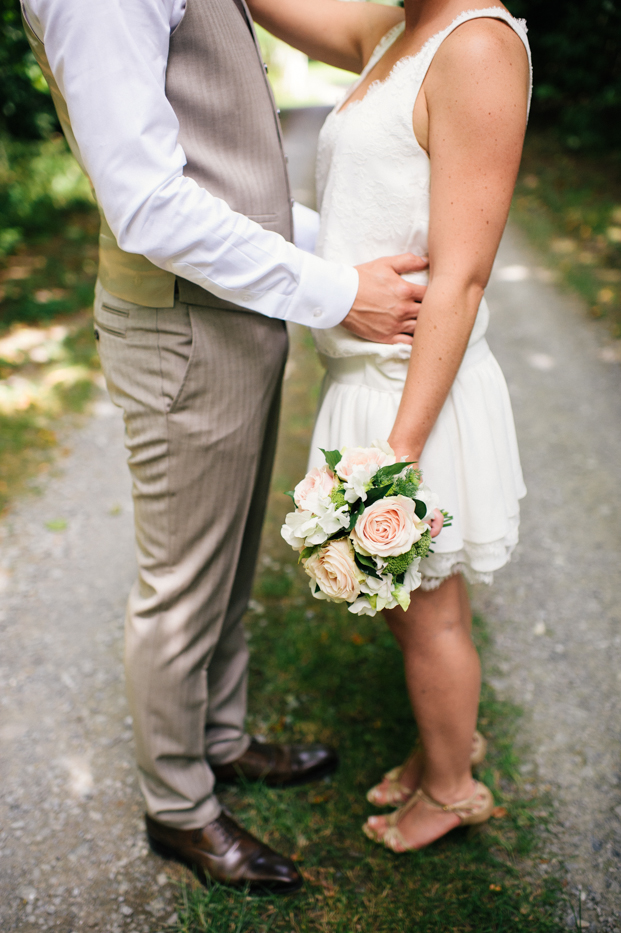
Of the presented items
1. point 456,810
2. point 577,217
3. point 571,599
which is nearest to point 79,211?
point 577,217

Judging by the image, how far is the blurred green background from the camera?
15.2 ft

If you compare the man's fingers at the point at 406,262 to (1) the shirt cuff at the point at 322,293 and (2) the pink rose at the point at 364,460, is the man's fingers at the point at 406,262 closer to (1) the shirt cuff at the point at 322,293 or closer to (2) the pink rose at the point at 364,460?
(1) the shirt cuff at the point at 322,293

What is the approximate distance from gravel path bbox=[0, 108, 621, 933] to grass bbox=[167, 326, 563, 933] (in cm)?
13

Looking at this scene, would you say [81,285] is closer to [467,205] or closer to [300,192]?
[300,192]

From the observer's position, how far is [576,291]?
6035mm

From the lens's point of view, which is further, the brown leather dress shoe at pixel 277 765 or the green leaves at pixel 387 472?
the brown leather dress shoe at pixel 277 765

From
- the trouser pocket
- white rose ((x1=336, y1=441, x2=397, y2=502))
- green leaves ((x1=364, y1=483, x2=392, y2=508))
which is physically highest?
the trouser pocket

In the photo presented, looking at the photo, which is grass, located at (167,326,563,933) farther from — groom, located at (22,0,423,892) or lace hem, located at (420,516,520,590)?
lace hem, located at (420,516,520,590)

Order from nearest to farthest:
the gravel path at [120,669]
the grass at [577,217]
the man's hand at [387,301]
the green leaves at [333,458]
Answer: the green leaves at [333,458], the man's hand at [387,301], the gravel path at [120,669], the grass at [577,217]

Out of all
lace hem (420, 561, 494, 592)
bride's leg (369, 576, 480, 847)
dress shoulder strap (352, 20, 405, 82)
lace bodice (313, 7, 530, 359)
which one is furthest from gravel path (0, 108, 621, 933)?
dress shoulder strap (352, 20, 405, 82)

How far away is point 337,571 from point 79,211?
26.6ft

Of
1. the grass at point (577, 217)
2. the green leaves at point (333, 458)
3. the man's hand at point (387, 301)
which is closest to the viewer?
the green leaves at point (333, 458)

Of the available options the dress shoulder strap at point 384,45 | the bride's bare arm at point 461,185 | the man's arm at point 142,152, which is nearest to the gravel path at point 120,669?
the bride's bare arm at point 461,185

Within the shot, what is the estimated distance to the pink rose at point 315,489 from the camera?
136 centimetres
